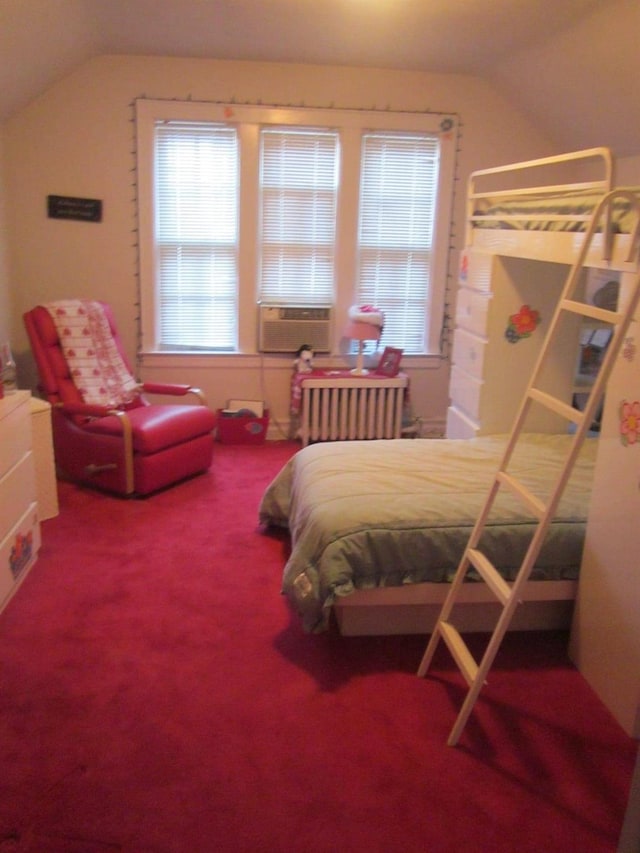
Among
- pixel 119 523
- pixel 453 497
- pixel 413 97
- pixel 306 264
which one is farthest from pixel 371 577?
pixel 413 97

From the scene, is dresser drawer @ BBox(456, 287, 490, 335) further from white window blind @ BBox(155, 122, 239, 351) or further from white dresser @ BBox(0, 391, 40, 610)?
white dresser @ BBox(0, 391, 40, 610)

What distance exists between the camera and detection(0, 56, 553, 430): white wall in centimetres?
467

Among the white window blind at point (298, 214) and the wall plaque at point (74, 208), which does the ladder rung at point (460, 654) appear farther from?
the wall plaque at point (74, 208)

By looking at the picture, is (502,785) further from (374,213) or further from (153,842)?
(374,213)

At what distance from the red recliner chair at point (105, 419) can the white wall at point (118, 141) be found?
56 centimetres

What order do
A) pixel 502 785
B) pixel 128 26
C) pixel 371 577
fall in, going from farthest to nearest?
1. pixel 128 26
2. pixel 371 577
3. pixel 502 785

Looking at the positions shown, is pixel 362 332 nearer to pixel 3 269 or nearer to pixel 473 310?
pixel 473 310

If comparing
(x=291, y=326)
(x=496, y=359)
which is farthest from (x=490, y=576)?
(x=291, y=326)

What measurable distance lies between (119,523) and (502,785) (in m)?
2.33

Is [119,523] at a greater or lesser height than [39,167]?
lesser

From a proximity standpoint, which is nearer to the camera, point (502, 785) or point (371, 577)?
point (502, 785)

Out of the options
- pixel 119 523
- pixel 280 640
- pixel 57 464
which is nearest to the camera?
pixel 280 640

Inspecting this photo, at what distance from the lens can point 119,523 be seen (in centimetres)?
375

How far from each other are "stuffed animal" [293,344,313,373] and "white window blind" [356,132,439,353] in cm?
53
